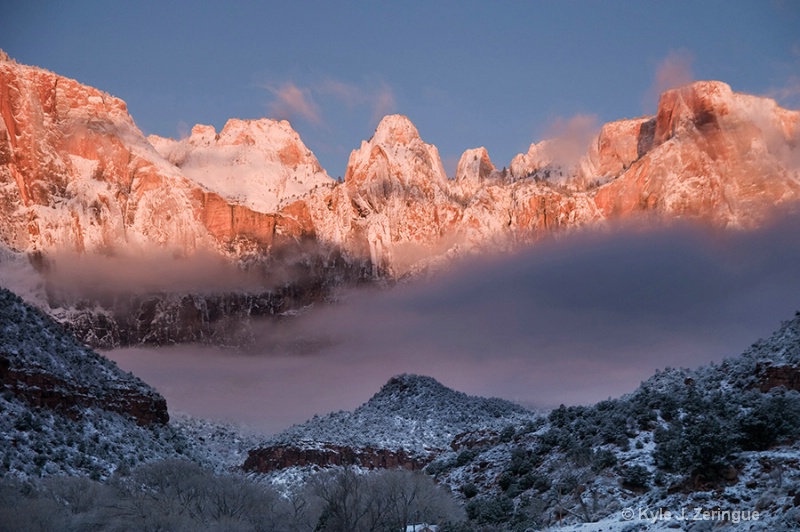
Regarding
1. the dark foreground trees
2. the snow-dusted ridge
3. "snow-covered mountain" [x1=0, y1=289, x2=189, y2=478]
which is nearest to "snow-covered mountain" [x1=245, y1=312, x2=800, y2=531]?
the snow-dusted ridge

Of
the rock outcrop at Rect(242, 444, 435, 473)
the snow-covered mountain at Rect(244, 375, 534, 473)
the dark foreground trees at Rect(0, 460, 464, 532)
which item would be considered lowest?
the dark foreground trees at Rect(0, 460, 464, 532)

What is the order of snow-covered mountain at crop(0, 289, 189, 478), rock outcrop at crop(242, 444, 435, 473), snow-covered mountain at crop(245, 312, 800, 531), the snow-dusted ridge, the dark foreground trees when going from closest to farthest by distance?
snow-covered mountain at crop(245, 312, 800, 531), the dark foreground trees, snow-covered mountain at crop(0, 289, 189, 478), rock outcrop at crop(242, 444, 435, 473), the snow-dusted ridge

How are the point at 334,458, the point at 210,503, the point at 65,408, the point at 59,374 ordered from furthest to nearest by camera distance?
the point at 334,458, the point at 59,374, the point at 65,408, the point at 210,503

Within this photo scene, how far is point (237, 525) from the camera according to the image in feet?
211

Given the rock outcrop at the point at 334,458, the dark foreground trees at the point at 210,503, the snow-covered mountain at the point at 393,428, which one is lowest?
the dark foreground trees at the point at 210,503

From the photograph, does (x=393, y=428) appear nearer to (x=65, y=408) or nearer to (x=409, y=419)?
(x=409, y=419)

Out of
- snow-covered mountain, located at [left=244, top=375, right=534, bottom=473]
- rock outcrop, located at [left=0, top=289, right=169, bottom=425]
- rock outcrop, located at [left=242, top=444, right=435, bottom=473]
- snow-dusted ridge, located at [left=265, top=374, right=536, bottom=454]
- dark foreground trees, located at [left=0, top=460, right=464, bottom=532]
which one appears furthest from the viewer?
snow-dusted ridge, located at [left=265, top=374, right=536, bottom=454]

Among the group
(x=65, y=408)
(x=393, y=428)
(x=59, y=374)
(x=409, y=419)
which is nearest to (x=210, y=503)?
(x=65, y=408)

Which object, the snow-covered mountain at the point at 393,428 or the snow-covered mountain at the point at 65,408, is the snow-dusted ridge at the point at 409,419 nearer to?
the snow-covered mountain at the point at 393,428

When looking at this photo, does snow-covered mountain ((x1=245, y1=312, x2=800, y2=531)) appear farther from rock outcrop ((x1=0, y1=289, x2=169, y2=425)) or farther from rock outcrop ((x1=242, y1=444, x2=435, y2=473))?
rock outcrop ((x1=0, y1=289, x2=169, y2=425))

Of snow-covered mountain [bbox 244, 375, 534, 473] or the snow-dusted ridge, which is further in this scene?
the snow-dusted ridge

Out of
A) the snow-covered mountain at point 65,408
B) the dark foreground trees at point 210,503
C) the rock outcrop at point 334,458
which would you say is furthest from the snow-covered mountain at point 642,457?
the snow-covered mountain at point 65,408

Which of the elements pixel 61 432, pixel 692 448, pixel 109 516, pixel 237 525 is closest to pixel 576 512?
pixel 692 448

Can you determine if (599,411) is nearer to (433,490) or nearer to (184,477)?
(433,490)
